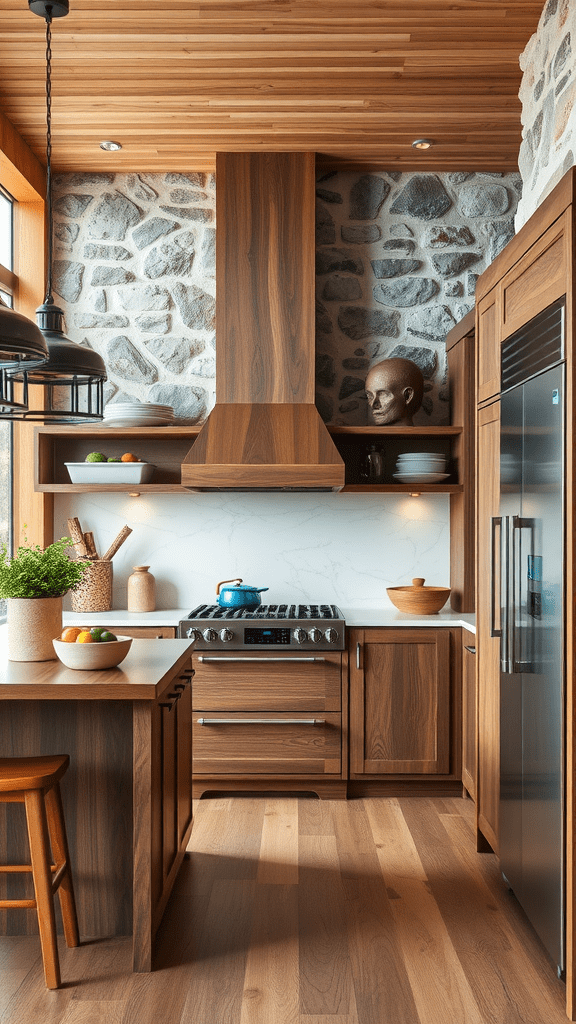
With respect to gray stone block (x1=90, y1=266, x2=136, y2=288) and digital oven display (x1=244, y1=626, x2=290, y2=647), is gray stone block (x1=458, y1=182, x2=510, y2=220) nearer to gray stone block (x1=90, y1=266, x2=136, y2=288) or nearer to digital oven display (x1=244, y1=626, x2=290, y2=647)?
gray stone block (x1=90, y1=266, x2=136, y2=288)

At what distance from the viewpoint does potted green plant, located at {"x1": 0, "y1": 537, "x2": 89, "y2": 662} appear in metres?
2.78

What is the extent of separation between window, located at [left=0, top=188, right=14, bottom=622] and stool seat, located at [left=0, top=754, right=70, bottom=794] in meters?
2.19

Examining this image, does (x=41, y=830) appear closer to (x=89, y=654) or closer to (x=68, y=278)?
(x=89, y=654)

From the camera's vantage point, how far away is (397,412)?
14.8 feet

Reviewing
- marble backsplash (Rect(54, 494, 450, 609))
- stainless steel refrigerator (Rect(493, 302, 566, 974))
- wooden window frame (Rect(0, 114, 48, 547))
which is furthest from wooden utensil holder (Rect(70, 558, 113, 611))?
stainless steel refrigerator (Rect(493, 302, 566, 974))

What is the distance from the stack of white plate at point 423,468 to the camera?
4543mm

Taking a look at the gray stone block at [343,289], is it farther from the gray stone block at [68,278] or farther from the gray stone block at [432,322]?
the gray stone block at [68,278]

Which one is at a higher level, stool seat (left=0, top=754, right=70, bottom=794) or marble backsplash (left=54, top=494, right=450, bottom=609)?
marble backsplash (left=54, top=494, right=450, bottom=609)

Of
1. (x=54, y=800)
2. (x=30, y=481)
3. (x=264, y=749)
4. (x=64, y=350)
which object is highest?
(x=64, y=350)

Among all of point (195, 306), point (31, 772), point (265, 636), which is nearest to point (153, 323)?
point (195, 306)

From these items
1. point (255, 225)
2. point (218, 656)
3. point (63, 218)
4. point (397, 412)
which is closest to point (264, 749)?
point (218, 656)

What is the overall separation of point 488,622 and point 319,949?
1.42 m

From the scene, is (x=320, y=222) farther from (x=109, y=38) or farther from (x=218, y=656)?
(x=218, y=656)

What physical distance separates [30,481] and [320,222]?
2276 mm
